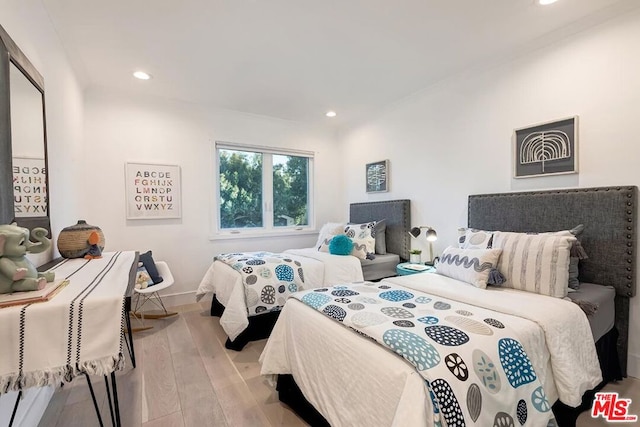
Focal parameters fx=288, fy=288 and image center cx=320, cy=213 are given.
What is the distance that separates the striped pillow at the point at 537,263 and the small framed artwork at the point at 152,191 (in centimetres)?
342

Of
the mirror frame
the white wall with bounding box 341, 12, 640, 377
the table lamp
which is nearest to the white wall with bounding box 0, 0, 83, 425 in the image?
the mirror frame

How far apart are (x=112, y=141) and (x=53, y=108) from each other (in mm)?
1250

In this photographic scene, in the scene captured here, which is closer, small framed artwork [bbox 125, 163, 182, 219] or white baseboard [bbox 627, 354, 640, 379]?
white baseboard [bbox 627, 354, 640, 379]

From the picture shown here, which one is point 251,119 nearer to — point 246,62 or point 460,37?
point 246,62

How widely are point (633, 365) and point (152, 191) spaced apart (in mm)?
4543

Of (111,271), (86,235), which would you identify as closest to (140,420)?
(111,271)

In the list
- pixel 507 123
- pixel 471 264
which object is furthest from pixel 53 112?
pixel 507 123

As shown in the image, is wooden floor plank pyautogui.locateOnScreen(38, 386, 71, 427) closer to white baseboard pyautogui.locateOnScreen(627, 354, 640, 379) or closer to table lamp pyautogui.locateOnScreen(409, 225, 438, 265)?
table lamp pyautogui.locateOnScreen(409, 225, 438, 265)

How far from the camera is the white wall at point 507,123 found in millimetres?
1960

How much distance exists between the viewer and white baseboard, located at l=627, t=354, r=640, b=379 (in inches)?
76.7

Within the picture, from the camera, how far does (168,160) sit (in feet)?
11.5

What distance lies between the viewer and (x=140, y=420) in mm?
1638

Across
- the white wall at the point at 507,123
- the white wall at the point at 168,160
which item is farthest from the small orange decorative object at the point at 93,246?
the white wall at the point at 507,123

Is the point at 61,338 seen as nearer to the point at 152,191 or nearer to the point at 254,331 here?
the point at 254,331
